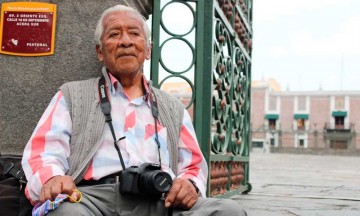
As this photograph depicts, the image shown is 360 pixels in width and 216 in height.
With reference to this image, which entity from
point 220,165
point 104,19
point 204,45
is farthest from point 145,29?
point 220,165

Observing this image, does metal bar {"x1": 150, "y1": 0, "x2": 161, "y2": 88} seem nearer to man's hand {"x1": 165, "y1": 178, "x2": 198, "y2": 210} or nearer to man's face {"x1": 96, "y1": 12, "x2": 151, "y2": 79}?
man's face {"x1": 96, "y1": 12, "x2": 151, "y2": 79}

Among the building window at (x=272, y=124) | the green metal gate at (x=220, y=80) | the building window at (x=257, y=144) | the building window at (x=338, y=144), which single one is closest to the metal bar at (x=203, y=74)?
the green metal gate at (x=220, y=80)

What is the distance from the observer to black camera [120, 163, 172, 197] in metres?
2.05

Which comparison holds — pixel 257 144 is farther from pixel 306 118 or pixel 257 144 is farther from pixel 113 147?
pixel 113 147

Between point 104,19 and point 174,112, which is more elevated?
point 104,19

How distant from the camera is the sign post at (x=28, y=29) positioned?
119 inches

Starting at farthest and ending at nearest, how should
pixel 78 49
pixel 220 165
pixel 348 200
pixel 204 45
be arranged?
pixel 348 200
pixel 220 165
pixel 204 45
pixel 78 49

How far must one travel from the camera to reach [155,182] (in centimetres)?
205

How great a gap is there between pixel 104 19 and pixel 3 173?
0.83 metres

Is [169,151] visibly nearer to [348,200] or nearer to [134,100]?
[134,100]

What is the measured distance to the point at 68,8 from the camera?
3.04 m

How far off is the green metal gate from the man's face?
3.63 ft

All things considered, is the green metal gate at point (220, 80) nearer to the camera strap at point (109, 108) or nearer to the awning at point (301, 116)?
the camera strap at point (109, 108)

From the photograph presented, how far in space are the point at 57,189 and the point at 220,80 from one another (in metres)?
2.41
